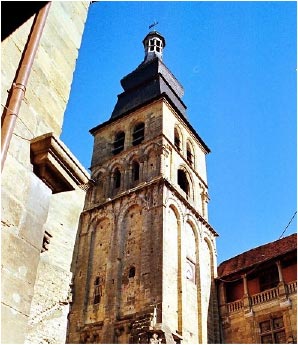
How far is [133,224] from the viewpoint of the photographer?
2172 centimetres

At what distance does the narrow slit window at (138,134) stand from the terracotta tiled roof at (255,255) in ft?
30.6

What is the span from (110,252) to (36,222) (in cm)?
1874

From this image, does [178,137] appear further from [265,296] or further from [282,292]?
[282,292]

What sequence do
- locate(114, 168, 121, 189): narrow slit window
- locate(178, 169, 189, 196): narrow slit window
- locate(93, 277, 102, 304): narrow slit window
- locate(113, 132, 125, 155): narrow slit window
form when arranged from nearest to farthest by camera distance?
locate(93, 277, 102, 304): narrow slit window
locate(114, 168, 121, 189): narrow slit window
locate(178, 169, 189, 196): narrow slit window
locate(113, 132, 125, 155): narrow slit window

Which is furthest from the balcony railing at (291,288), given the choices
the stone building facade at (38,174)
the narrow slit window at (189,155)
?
the stone building facade at (38,174)

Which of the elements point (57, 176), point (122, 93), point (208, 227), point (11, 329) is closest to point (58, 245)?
point (57, 176)

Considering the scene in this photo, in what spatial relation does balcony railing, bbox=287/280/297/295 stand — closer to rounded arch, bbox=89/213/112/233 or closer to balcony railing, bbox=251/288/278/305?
balcony railing, bbox=251/288/278/305

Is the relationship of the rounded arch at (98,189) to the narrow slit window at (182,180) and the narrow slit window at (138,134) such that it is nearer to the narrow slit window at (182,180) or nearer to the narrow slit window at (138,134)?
the narrow slit window at (138,134)

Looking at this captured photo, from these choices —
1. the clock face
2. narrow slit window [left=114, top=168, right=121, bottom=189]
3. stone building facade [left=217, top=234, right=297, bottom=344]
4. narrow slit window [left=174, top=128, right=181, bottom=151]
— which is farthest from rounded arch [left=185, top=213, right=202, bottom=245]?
narrow slit window [left=174, top=128, right=181, bottom=151]

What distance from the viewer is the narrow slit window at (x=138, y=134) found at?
87.0 feet

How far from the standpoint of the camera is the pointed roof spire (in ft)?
121

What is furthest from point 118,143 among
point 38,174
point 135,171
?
point 38,174

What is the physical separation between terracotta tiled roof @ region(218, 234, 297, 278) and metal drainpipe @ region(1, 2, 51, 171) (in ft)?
65.1

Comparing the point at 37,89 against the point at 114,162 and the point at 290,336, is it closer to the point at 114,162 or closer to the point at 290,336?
the point at 290,336
